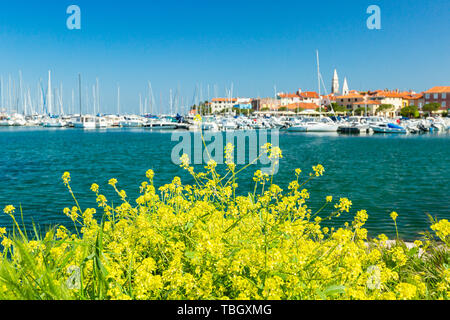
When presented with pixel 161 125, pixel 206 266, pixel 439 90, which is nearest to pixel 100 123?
pixel 161 125

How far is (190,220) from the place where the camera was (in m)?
4.82

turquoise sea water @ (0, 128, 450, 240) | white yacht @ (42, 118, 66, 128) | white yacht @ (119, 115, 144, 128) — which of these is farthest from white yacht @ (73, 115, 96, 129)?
turquoise sea water @ (0, 128, 450, 240)

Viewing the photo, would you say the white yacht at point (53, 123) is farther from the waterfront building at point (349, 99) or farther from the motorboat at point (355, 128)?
the waterfront building at point (349, 99)

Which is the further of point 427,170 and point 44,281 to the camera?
point 427,170

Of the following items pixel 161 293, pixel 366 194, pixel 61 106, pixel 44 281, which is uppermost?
pixel 61 106

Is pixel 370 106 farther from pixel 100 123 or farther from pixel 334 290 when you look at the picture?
pixel 334 290

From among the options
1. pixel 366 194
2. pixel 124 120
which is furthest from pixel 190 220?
pixel 124 120

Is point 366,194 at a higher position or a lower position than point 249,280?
Result: lower

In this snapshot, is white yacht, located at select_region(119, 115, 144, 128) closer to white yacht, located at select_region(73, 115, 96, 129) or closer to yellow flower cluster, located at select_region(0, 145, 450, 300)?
white yacht, located at select_region(73, 115, 96, 129)

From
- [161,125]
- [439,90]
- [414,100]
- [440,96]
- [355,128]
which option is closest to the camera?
[355,128]

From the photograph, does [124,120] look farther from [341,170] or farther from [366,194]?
[366,194]

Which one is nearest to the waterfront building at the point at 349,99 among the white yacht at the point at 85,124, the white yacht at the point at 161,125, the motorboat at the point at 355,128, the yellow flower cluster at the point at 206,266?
the white yacht at the point at 161,125

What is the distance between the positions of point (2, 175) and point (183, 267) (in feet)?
82.9
